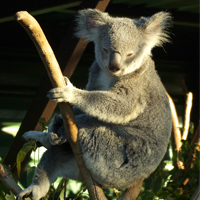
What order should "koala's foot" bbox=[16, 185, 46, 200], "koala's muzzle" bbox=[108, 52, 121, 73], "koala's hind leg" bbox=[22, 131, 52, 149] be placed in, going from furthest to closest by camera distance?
"koala's hind leg" bbox=[22, 131, 52, 149]
"koala's muzzle" bbox=[108, 52, 121, 73]
"koala's foot" bbox=[16, 185, 46, 200]

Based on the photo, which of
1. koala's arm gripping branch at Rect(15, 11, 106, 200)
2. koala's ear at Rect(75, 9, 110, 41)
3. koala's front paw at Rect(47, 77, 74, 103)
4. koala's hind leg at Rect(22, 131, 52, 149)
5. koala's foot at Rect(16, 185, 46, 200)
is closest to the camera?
koala's arm gripping branch at Rect(15, 11, 106, 200)

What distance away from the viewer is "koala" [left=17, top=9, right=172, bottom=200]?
6.84 feet

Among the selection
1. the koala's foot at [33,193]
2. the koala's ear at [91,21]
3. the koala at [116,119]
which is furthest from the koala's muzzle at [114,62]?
the koala's foot at [33,193]

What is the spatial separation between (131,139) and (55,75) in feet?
2.70

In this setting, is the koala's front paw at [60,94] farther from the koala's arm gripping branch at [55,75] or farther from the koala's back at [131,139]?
the koala's back at [131,139]

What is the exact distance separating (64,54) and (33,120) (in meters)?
0.82

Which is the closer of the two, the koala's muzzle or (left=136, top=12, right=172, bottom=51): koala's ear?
the koala's muzzle

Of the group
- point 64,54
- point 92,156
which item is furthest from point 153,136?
point 64,54

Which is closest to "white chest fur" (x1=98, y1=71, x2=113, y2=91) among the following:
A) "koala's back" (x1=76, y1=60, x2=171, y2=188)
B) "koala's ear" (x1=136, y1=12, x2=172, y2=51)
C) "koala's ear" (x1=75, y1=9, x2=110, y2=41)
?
"koala's back" (x1=76, y1=60, x2=171, y2=188)

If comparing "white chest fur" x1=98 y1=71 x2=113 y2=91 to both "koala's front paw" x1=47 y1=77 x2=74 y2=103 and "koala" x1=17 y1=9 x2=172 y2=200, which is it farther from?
"koala's front paw" x1=47 y1=77 x2=74 y2=103

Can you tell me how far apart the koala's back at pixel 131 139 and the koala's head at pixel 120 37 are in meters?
0.14

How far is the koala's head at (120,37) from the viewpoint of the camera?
7.48 ft

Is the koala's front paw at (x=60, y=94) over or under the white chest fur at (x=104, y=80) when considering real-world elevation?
under

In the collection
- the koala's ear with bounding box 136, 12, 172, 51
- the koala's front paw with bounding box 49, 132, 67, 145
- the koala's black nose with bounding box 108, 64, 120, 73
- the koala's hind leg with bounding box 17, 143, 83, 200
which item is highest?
the koala's ear with bounding box 136, 12, 172, 51
